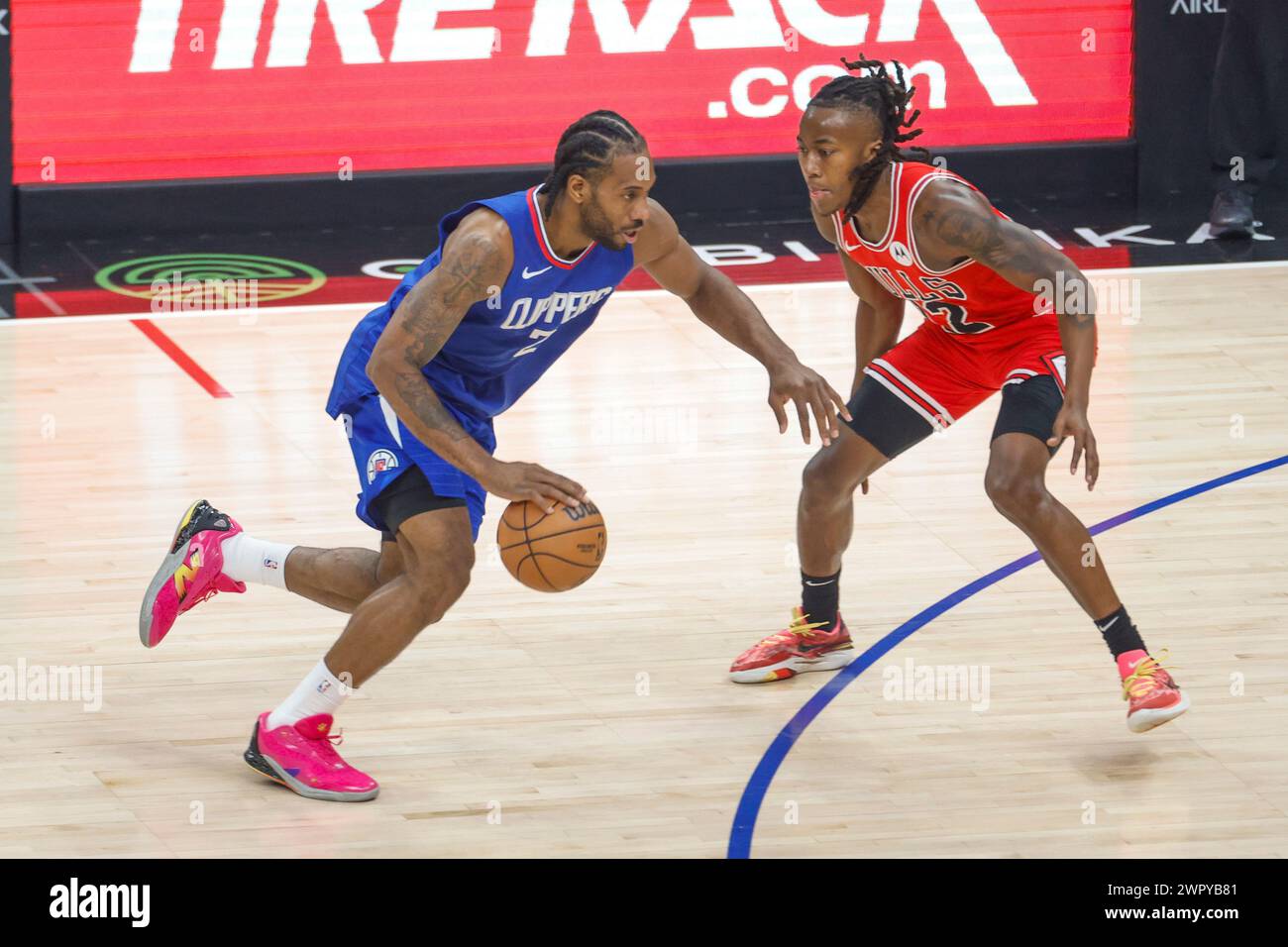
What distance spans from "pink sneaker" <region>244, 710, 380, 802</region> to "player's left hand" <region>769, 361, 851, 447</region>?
144 centimetres

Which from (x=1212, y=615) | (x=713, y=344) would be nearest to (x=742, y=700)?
(x=1212, y=615)

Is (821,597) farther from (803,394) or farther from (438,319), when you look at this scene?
(438,319)

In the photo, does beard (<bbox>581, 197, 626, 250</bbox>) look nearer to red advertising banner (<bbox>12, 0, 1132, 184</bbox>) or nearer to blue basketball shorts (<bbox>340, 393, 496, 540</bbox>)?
blue basketball shorts (<bbox>340, 393, 496, 540</bbox>)

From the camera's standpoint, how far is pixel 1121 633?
5.60 metres

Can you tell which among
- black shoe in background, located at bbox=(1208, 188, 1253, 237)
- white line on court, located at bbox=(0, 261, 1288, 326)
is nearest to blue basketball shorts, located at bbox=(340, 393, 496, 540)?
white line on court, located at bbox=(0, 261, 1288, 326)

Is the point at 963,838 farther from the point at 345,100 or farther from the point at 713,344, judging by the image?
the point at 345,100

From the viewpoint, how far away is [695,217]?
11.8 meters

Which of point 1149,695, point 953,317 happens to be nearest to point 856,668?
point 1149,695

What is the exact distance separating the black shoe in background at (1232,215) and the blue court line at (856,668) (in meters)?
3.62

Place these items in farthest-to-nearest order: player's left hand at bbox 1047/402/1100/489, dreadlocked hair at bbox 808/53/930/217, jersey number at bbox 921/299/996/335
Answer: jersey number at bbox 921/299/996/335 < dreadlocked hair at bbox 808/53/930/217 < player's left hand at bbox 1047/402/1100/489

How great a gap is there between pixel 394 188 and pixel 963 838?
24.1 ft

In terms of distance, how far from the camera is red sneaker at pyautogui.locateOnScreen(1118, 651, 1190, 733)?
17.9ft

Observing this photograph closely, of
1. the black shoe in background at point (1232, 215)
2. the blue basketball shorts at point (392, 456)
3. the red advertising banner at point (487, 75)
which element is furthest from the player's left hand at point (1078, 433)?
the red advertising banner at point (487, 75)

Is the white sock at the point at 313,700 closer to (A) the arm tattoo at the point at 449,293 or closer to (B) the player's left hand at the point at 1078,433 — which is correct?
(A) the arm tattoo at the point at 449,293
